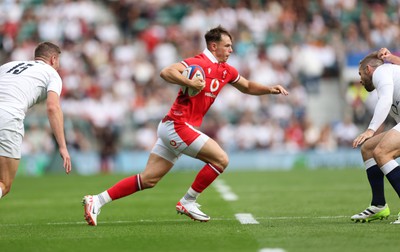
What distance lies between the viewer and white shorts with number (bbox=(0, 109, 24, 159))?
31.7ft

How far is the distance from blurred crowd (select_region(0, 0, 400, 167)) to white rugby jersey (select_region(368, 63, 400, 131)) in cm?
1688

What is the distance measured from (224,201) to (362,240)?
6320mm

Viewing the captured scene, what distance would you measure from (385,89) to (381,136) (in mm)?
836

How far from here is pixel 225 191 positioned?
56.6 ft

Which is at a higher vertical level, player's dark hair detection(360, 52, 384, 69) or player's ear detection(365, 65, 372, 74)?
player's dark hair detection(360, 52, 384, 69)

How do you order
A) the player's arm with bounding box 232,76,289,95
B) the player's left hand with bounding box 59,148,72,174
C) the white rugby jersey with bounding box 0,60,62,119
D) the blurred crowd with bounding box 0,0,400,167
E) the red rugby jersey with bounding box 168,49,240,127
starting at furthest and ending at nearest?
1. the blurred crowd with bounding box 0,0,400,167
2. the player's arm with bounding box 232,76,289,95
3. the red rugby jersey with bounding box 168,49,240,127
4. the white rugby jersey with bounding box 0,60,62,119
5. the player's left hand with bounding box 59,148,72,174

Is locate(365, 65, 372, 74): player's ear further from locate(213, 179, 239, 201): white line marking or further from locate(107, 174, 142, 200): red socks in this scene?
locate(213, 179, 239, 201): white line marking

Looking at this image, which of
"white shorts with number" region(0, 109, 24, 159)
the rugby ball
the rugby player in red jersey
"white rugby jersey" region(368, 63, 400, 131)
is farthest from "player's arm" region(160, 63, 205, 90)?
"white rugby jersey" region(368, 63, 400, 131)

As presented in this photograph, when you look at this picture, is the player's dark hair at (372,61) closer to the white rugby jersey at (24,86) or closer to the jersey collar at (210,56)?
the jersey collar at (210,56)

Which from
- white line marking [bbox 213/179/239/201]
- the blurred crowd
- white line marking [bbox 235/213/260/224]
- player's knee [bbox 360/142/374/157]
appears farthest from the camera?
the blurred crowd

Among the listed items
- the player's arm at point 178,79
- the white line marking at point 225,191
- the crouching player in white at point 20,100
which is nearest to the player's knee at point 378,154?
the player's arm at point 178,79

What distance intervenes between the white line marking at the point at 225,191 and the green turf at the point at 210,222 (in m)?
0.14

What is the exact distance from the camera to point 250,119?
27.6m

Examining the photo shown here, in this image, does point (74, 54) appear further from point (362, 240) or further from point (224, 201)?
point (362, 240)
